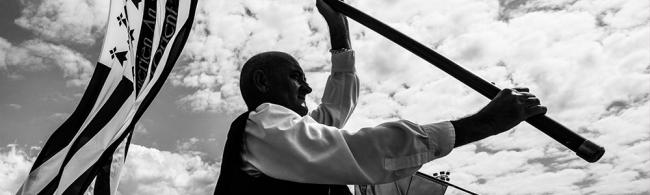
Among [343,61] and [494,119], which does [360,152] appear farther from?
[343,61]

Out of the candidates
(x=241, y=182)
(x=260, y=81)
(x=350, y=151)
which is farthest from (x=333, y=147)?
(x=260, y=81)

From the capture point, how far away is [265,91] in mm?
3154

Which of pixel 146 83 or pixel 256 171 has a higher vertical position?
pixel 146 83

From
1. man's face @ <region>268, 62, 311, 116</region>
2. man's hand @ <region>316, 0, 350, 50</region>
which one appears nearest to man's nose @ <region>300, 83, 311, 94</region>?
man's face @ <region>268, 62, 311, 116</region>

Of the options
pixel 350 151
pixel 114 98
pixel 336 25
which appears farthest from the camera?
pixel 336 25

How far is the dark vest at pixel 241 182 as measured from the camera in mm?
2576

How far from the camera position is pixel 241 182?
2635 mm

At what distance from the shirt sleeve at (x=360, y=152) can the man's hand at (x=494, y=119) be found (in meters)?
0.06

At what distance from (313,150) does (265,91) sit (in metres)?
0.83

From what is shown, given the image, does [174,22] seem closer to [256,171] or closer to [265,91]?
[265,91]

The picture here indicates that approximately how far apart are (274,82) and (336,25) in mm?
861

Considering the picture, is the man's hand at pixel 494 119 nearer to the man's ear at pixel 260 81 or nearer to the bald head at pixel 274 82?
the bald head at pixel 274 82

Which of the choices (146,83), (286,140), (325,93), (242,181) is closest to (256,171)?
(242,181)

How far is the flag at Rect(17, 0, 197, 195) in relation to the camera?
9.64 feet
